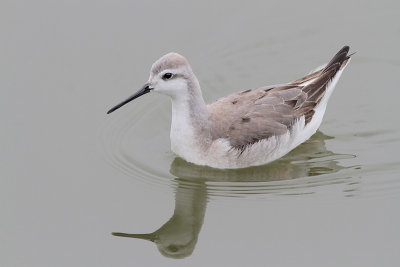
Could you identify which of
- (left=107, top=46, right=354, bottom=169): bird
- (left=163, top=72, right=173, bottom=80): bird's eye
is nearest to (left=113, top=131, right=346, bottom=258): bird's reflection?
(left=107, top=46, right=354, bottom=169): bird

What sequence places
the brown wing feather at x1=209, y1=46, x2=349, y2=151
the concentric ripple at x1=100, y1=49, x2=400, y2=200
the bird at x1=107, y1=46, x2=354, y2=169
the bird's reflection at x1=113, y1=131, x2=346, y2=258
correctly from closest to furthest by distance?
the bird's reflection at x1=113, y1=131, x2=346, y2=258
the bird at x1=107, y1=46, x2=354, y2=169
the concentric ripple at x1=100, y1=49, x2=400, y2=200
the brown wing feather at x1=209, y1=46, x2=349, y2=151

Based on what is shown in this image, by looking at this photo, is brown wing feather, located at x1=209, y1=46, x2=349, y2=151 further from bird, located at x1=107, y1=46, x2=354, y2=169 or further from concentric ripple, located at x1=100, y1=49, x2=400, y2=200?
concentric ripple, located at x1=100, y1=49, x2=400, y2=200

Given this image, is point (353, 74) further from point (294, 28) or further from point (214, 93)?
point (214, 93)

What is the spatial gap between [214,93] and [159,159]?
1982 millimetres

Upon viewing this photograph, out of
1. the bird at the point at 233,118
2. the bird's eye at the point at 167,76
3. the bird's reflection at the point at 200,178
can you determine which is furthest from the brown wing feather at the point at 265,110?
the bird's eye at the point at 167,76

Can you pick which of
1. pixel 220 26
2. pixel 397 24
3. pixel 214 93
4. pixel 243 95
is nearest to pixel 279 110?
pixel 243 95

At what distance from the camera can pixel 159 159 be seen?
1120 centimetres

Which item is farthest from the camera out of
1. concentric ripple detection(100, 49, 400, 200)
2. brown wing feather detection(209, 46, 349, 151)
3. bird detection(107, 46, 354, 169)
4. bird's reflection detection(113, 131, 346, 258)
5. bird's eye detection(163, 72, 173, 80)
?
brown wing feather detection(209, 46, 349, 151)

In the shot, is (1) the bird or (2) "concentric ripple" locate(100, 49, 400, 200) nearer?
(1) the bird

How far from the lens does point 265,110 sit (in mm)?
10984

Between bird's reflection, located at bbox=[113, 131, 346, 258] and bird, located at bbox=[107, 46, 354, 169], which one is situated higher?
bird, located at bbox=[107, 46, 354, 169]

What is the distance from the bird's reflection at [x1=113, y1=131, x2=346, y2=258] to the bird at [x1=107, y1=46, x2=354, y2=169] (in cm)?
15

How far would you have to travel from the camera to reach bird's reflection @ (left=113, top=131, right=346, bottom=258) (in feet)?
31.8

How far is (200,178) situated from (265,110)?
141 cm
